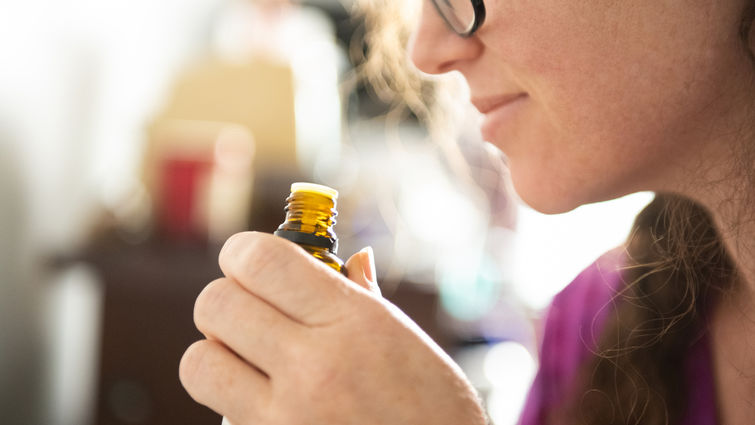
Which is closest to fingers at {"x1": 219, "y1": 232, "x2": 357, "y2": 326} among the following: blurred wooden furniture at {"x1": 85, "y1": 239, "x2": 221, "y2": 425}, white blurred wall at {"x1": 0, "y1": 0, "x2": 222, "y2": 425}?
blurred wooden furniture at {"x1": 85, "y1": 239, "x2": 221, "y2": 425}

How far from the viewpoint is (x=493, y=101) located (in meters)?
0.67

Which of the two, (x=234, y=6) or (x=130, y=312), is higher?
(x=234, y=6)

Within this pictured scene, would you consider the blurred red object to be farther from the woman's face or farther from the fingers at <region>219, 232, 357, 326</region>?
the fingers at <region>219, 232, 357, 326</region>

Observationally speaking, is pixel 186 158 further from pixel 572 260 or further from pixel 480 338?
pixel 572 260

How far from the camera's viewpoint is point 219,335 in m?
0.47

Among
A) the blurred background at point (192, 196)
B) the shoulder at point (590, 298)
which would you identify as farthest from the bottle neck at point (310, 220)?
the blurred background at point (192, 196)

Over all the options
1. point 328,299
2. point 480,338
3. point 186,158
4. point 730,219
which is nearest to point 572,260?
point 480,338

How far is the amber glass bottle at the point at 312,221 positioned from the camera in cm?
47

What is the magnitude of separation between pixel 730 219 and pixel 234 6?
153 centimetres

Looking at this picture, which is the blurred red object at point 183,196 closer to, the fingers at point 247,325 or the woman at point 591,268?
the woman at point 591,268

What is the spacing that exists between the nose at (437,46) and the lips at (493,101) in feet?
0.13

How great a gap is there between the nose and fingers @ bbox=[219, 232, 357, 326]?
0.28 meters

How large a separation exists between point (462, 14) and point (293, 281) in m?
0.33

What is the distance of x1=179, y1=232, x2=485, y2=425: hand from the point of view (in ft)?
1.44
